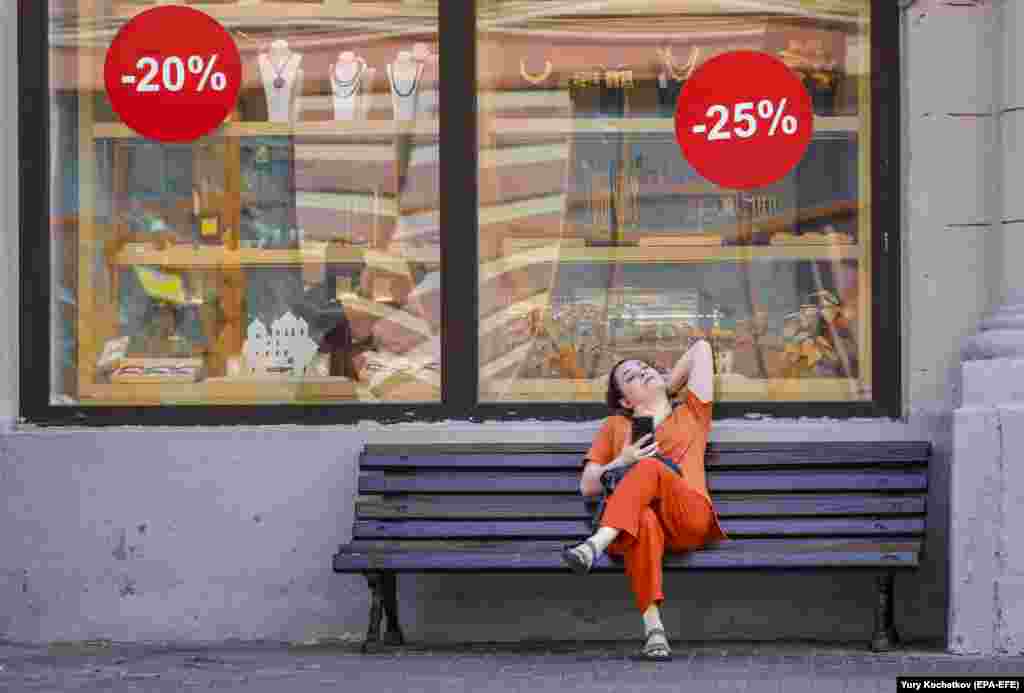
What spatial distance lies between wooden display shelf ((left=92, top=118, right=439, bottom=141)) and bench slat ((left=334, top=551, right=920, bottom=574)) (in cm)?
208

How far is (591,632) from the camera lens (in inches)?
368

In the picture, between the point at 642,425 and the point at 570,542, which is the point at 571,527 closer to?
the point at 570,542

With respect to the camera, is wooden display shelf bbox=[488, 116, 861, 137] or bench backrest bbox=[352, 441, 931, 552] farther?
wooden display shelf bbox=[488, 116, 861, 137]

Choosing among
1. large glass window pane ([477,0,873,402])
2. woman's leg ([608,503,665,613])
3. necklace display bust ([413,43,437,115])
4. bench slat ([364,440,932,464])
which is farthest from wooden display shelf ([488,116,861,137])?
woman's leg ([608,503,665,613])

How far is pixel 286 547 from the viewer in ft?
30.9

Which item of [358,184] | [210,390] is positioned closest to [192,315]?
[210,390]

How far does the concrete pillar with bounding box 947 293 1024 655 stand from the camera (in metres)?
8.52

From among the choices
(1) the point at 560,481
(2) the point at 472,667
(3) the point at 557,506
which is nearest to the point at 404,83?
(1) the point at 560,481

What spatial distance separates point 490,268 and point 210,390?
140 centimetres

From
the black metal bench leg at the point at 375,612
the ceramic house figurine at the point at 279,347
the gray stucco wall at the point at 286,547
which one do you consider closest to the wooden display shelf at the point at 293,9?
the ceramic house figurine at the point at 279,347

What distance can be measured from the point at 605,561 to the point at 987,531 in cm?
156

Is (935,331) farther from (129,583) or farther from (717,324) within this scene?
(129,583)

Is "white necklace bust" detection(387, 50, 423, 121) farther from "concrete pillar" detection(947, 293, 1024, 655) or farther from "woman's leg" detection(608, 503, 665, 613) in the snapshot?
"concrete pillar" detection(947, 293, 1024, 655)

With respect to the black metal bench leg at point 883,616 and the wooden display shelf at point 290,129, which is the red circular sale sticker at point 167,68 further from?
the black metal bench leg at point 883,616
